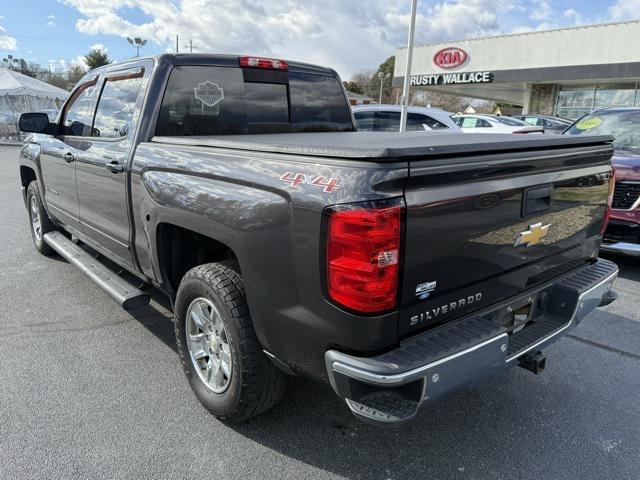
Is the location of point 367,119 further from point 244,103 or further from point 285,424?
point 285,424

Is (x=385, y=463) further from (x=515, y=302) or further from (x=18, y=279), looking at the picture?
(x=18, y=279)

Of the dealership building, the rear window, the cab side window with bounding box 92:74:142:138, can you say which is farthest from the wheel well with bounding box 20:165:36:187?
the dealership building

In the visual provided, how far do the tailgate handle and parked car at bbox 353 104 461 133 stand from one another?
702 centimetres

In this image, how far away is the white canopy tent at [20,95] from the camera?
25781 mm

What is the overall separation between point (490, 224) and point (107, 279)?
8.94ft

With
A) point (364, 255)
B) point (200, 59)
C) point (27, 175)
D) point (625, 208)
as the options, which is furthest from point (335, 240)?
point (27, 175)

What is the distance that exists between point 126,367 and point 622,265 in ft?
18.3

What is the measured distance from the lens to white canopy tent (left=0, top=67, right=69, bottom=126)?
2578cm

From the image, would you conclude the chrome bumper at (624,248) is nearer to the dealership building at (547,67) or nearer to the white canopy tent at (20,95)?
the dealership building at (547,67)

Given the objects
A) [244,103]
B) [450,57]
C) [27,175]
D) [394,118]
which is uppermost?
[450,57]

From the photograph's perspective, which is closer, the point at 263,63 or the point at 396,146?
the point at 396,146

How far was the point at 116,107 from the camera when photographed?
3775mm

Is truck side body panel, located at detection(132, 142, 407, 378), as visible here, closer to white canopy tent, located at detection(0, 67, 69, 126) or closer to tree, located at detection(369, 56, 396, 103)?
white canopy tent, located at detection(0, 67, 69, 126)

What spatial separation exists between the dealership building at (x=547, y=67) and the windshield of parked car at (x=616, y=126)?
64.9ft
